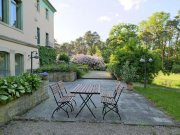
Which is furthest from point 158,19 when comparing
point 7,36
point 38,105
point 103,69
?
point 38,105

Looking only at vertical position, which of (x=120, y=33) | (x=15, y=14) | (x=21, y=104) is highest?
(x=120, y=33)

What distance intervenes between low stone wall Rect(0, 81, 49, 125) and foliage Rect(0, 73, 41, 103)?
0.53ft

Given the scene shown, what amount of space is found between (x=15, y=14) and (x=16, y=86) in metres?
8.48

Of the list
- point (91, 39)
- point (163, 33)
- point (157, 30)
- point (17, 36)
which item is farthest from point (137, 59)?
point (91, 39)

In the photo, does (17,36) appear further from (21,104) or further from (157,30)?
(157,30)

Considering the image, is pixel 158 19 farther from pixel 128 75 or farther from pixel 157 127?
pixel 157 127

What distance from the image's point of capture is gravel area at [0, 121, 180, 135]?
4629 mm

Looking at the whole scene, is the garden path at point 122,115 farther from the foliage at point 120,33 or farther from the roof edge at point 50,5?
the foliage at point 120,33

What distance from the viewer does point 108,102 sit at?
584 cm

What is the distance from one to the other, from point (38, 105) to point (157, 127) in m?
3.95

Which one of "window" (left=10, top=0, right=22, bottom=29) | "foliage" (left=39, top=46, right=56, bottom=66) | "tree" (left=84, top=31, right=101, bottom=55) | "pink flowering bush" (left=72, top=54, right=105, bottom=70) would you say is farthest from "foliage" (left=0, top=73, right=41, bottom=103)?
"tree" (left=84, top=31, right=101, bottom=55)

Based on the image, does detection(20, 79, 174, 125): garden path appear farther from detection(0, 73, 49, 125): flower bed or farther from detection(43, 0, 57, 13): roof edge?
detection(43, 0, 57, 13): roof edge

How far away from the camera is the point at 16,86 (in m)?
5.80

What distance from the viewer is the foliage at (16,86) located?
17.0 feet
